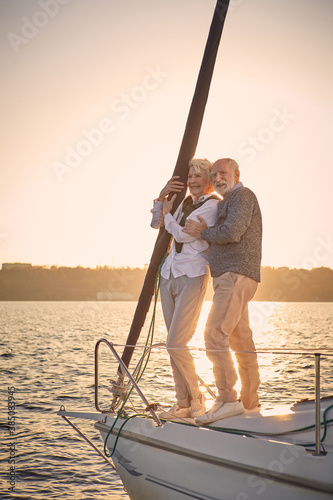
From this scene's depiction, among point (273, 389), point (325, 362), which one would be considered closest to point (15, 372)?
point (273, 389)

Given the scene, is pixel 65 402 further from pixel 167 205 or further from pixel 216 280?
pixel 216 280

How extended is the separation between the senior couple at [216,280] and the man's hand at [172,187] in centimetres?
27

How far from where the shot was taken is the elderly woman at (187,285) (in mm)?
4499

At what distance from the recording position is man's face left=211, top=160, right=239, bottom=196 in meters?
4.43

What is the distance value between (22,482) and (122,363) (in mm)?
4154

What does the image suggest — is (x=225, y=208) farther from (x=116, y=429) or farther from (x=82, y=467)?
(x=82, y=467)

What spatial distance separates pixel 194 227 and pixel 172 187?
2.38 feet

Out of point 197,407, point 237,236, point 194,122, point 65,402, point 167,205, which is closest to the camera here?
point 237,236

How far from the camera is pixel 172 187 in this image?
507cm

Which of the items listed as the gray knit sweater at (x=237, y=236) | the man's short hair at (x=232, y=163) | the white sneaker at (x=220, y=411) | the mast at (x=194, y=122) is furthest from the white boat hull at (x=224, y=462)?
the man's short hair at (x=232, y=163)

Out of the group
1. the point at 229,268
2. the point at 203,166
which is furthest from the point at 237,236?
the point at 203,166

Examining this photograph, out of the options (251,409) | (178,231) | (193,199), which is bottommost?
(251,409)

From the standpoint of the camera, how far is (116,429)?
16.6 ft

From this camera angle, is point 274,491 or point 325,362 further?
point 325,362
